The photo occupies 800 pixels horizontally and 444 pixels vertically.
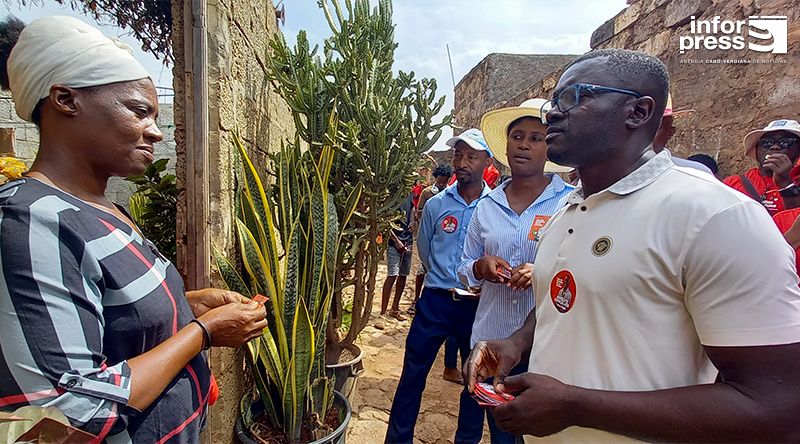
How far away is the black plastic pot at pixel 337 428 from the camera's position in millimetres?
2109

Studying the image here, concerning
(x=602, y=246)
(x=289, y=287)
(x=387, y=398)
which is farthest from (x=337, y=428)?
(x=602, y=246)

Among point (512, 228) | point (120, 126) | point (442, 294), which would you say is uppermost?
point (120, 126)

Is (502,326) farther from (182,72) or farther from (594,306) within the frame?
(182,72)

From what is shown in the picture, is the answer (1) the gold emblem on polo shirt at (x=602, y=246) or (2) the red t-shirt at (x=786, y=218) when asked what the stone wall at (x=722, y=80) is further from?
(1) the gold emblem on polo shirt at (x=602, y=246)

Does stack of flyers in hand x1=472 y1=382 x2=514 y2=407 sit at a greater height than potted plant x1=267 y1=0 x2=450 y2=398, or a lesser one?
lesser

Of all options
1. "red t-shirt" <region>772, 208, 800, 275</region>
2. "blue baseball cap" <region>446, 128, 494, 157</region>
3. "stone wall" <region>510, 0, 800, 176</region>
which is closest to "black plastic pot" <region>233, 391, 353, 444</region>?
"blue baseball cap" <region>446, 128, 494, 157</region>

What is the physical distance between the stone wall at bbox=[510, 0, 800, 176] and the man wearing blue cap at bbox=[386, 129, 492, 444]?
1.93 m

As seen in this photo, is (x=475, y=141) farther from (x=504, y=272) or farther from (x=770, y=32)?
(x=770, y=32)

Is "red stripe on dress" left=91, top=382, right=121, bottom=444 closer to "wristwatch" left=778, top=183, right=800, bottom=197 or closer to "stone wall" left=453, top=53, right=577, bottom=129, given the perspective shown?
"wristwatch" left=778, top=183, right=800, bottom=197

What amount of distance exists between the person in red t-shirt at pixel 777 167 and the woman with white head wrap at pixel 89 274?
307 centimetres

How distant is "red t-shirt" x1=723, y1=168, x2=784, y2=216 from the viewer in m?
2.63

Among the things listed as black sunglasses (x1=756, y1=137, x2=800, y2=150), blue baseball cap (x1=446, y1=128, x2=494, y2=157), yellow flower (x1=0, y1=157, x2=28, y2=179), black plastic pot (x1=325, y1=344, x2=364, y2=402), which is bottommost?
black plastic pot (x1=325, y1=344, x2=364, y2=402)

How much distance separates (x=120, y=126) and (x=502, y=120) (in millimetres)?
1994

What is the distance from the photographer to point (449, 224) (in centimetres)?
296
